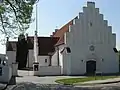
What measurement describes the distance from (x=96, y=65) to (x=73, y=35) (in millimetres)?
7246

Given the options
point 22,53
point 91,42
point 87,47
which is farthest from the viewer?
point 22,53

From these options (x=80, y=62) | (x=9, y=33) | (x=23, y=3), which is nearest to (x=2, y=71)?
(x=9, y=33)

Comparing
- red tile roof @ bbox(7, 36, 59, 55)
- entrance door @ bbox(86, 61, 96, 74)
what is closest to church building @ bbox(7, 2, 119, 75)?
entrance door @ bbox(86, 61, 96, 74)

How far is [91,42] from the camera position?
56.8 metres

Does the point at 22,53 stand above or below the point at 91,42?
below

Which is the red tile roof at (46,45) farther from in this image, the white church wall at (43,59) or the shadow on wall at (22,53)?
the shadow on wall at (22,53)

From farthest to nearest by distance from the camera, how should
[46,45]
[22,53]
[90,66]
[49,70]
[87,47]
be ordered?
1. [22,53]
2. [46,45]
3. [87,47]
4. [90,66]
5. [49,70]

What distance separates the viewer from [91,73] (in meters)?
55.2

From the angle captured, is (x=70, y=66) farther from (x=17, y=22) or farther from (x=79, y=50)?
(x=17, y=22)

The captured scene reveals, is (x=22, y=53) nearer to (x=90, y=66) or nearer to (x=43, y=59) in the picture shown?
(x=43, y=59)

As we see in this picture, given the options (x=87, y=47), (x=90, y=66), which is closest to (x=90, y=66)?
(x=90, y=66)

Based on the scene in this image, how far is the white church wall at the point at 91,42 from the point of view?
55338 millimetres

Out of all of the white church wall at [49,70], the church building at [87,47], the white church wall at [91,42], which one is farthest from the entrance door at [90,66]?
the white church wall at [49,70]

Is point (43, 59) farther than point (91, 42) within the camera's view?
Yes
